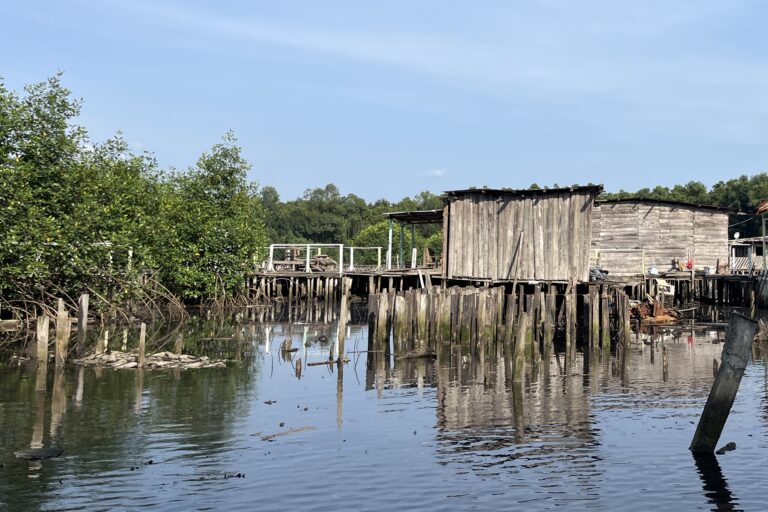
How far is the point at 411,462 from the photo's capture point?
14.4 meters

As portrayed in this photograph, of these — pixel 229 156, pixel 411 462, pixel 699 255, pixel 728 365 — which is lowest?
pixel 411 462

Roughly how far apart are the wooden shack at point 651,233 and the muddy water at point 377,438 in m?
26.9

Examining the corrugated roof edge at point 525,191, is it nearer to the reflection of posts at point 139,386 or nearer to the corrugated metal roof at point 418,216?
the corrugated metal roof at point 418,216

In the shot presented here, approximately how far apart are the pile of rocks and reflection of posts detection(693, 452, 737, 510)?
14448 millimetres

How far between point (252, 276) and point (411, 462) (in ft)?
124

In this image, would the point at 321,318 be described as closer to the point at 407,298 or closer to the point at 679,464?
the point at 407,298

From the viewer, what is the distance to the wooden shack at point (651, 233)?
50.8 m

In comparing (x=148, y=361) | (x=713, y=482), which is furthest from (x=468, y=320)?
(x=713, y=482)

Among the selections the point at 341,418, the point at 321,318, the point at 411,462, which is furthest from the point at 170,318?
the point at 411,462

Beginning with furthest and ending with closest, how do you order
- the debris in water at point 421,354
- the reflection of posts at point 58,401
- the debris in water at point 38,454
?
the debris in water at point 421,354
the reflection of posts at point 58,401
the debris in water at point 38,454

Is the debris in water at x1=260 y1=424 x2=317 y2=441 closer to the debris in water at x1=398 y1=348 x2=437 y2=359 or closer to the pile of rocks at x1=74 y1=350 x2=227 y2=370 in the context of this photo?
the pile of rocks at x1=74 y1=350 x2=227 y2=370

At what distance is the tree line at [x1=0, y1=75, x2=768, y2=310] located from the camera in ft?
88.0

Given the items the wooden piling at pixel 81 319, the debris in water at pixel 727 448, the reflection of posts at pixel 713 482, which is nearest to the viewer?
the reflection of posts at pixel 713 482

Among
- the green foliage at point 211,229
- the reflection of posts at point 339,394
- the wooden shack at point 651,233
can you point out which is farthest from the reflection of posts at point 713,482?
the wooden shack at point 651,233
